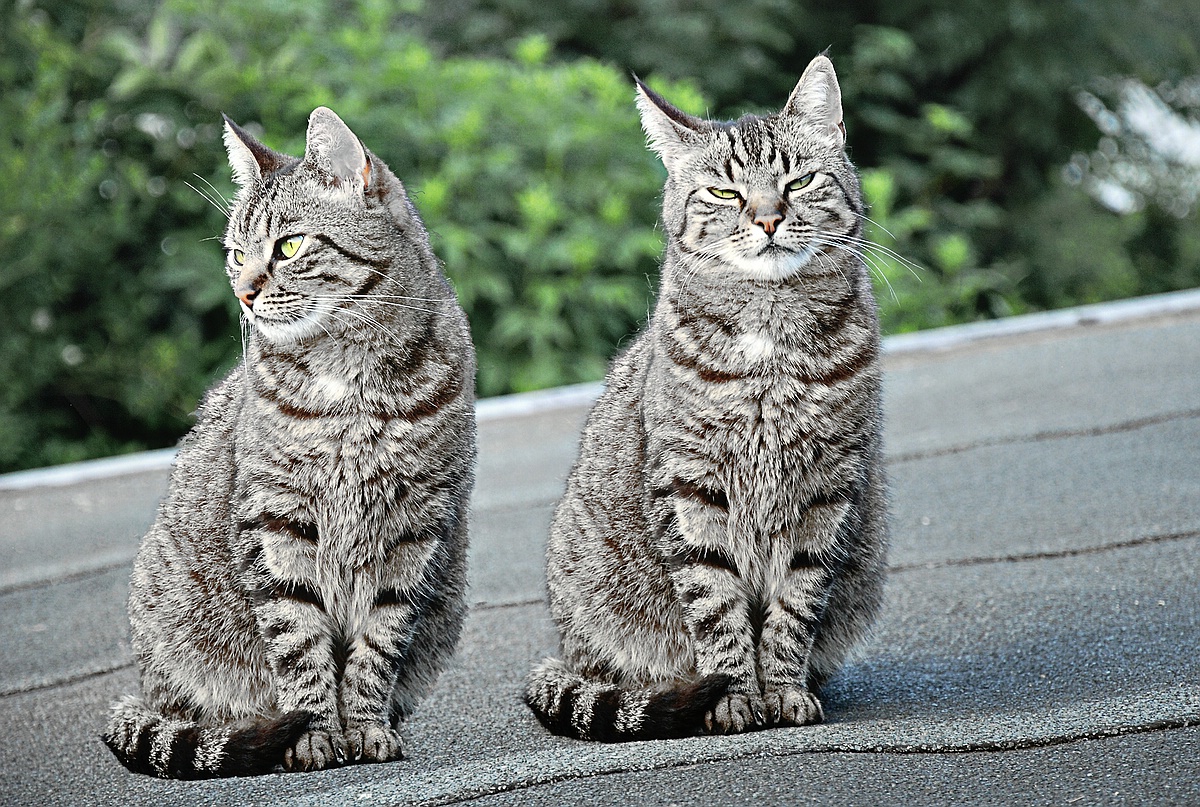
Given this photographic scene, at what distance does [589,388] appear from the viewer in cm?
630

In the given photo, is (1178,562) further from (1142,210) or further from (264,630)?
(1142,210)

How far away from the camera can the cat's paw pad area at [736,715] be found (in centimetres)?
244

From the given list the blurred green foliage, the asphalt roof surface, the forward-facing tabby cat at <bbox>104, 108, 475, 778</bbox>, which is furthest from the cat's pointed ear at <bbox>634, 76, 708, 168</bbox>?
the blurred green foliage

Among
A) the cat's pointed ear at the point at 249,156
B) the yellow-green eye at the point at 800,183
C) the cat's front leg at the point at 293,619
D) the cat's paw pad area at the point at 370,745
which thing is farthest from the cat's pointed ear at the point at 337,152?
Result: the cat's paw pad area at the point at 370,745

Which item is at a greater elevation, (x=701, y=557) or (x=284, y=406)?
(x=284, y=406)

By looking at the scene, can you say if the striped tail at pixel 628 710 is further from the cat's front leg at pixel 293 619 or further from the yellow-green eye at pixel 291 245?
the yellow-green eye at pixel 291 245

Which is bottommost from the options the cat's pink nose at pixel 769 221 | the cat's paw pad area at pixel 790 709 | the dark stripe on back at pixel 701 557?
the cat's paw pad area at pixel 790 709

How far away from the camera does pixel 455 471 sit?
2535 mm

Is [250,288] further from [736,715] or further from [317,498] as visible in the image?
[736,715]

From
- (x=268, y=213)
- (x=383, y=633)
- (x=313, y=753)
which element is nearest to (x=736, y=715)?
(x=383, y=633)

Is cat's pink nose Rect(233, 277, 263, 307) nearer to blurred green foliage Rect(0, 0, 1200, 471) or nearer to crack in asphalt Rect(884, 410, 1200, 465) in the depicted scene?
crack in asphalt Rect(884, 410, 1200, 465)

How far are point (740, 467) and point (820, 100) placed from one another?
2.64 feet

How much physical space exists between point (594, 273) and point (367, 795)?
4.83m

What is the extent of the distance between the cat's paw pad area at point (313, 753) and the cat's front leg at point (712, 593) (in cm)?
74
